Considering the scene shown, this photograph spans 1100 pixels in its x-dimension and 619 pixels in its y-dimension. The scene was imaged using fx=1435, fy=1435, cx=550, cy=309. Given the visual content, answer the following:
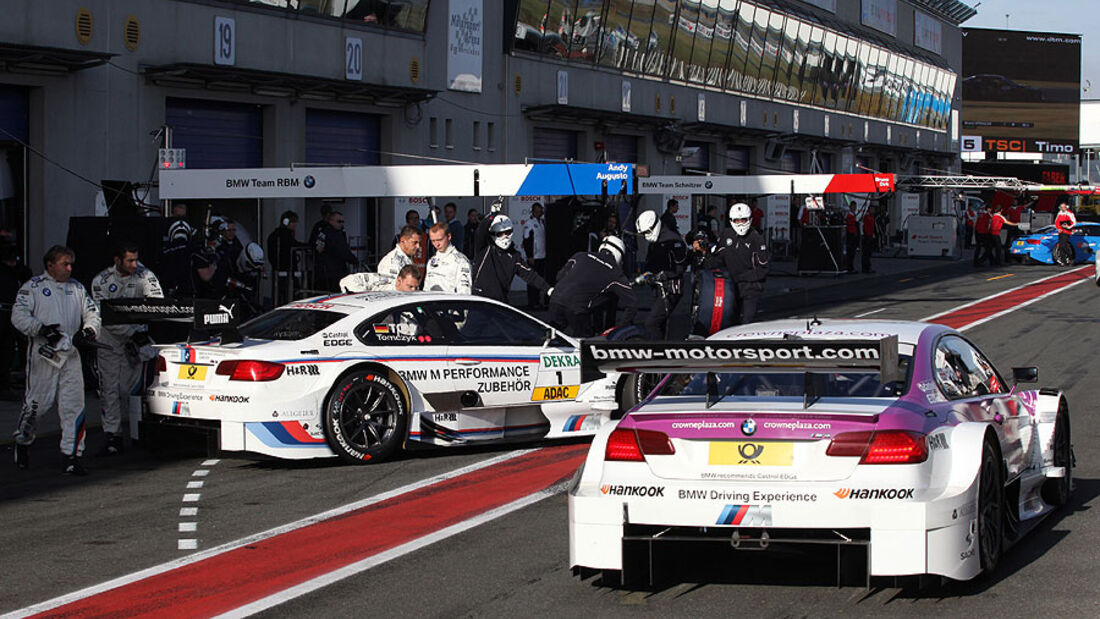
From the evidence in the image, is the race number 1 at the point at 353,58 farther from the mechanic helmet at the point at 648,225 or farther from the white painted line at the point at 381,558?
the white painted line at the point at 381,558

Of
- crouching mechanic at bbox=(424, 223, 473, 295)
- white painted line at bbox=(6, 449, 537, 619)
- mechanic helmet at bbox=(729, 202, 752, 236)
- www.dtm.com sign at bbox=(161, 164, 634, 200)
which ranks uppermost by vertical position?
www.dtm.com sign at bbox=(161, 164, 634, 200)

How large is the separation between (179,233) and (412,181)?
288cm

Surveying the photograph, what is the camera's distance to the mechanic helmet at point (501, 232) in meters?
14.6

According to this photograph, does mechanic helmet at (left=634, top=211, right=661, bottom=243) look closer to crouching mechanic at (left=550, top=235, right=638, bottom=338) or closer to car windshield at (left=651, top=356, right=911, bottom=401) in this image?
crouching mechanic at (left=550, top=235, right=638, bottom=338)

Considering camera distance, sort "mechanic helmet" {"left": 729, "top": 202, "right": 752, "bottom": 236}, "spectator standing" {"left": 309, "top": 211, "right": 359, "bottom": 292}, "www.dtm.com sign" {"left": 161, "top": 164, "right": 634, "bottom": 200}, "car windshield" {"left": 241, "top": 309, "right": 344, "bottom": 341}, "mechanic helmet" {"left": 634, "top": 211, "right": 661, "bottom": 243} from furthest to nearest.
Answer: "spectator standing" {"left": 309, "top": 211, "right": 359, "bottom": 292}, "www.dtm.com sign" {"left": 161, "top": 164, "right": 634, "bottom": 200}, "mechanic helmet" {"left": 729, "top": 202, "right": 752, "bottom": 236}, "mechanic helmet" {"left": 634, "top": 211, "right": 661, "bottom": 243}, "car windshield" {"left": 241, "top": 309, "right": 344, "bottom": 341}

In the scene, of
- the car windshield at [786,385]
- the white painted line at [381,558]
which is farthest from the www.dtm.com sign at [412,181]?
the car windshield at [786,385]

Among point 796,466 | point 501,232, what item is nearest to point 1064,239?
point 501,232

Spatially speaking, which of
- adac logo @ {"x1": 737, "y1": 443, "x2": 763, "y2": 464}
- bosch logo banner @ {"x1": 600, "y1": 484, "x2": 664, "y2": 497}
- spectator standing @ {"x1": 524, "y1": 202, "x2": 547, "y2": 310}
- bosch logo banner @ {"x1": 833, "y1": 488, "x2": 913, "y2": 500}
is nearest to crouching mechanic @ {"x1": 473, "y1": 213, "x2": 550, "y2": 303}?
bosch logo banner @ {"x1": 600, "y1": 484, "x2": 664, "y2": 497}

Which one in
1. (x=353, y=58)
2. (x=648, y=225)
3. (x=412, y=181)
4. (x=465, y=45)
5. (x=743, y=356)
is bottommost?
(x=743, y=356)

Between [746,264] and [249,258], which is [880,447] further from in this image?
[249,258]

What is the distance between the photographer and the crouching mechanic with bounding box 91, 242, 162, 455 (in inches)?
438

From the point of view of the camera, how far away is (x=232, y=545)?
7.83 meters

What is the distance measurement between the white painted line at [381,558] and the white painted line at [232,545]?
0.86m

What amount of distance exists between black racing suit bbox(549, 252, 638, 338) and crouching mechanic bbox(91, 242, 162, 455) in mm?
3879
